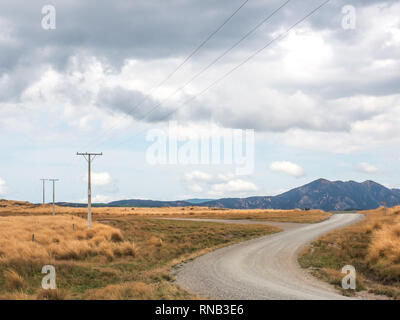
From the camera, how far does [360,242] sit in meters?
26.4

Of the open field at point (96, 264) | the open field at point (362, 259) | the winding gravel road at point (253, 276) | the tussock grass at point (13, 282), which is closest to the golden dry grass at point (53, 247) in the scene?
the open field at point (96, 264)

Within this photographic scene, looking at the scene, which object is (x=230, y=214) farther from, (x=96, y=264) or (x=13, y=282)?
(x=13, y=282)

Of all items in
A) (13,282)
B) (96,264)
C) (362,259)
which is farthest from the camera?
(96,264)

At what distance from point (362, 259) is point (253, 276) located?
343 inches

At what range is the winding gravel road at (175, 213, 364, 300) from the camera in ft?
45.5

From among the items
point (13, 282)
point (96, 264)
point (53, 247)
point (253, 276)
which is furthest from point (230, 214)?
point (13, 282)

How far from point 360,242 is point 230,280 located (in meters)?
14.2

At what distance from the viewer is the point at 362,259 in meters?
22.2

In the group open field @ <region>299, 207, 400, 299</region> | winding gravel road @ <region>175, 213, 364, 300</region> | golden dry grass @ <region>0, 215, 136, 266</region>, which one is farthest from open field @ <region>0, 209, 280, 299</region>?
open field @ <region>299, 207, 400, 299</region>

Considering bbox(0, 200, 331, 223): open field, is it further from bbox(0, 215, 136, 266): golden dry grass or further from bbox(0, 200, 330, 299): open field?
bbox(0, 215, 136, 266): golden dry grass
